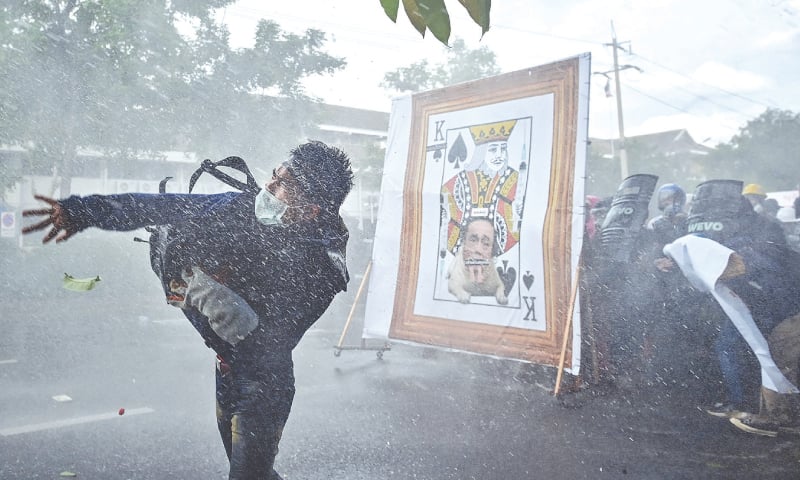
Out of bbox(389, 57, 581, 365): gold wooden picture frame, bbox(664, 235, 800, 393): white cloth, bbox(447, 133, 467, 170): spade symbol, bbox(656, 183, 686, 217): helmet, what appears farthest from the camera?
bbox(656, 183, 686, 217): helmet

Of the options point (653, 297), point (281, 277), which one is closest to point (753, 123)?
point (653, 297)

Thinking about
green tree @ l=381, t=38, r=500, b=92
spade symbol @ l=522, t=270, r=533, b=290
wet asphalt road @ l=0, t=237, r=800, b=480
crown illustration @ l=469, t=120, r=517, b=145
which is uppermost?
green tree @ l=381, t=38, r=500, b=92

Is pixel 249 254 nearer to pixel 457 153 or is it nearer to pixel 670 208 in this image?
pixel 457 153

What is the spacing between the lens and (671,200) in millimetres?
6938

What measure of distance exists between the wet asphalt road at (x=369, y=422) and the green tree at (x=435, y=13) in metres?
3.26

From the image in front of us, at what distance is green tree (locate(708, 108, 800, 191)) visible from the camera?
102 ft

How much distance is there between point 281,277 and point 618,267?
437cm

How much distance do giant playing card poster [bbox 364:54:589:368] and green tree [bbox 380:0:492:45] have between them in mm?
4347

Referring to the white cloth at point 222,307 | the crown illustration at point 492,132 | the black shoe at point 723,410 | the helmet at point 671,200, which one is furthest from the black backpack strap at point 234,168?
the helmet at point 671,200

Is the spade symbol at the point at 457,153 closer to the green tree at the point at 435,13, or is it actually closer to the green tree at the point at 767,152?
the green tree at the point at 435,13

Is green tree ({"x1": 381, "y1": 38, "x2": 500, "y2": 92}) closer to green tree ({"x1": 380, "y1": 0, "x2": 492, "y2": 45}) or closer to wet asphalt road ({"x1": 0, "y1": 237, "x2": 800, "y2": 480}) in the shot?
wet asphalt road ({"x1": 0, "y1": 237, "x2": 800, "y2": 480})

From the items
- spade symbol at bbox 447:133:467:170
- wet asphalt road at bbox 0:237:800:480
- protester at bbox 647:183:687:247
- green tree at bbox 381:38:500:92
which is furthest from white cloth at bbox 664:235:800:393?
green tree at bbox 381:38:500:92

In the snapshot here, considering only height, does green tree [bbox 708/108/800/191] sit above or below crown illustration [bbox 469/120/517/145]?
above

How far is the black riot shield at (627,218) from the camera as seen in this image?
612 centimetres
